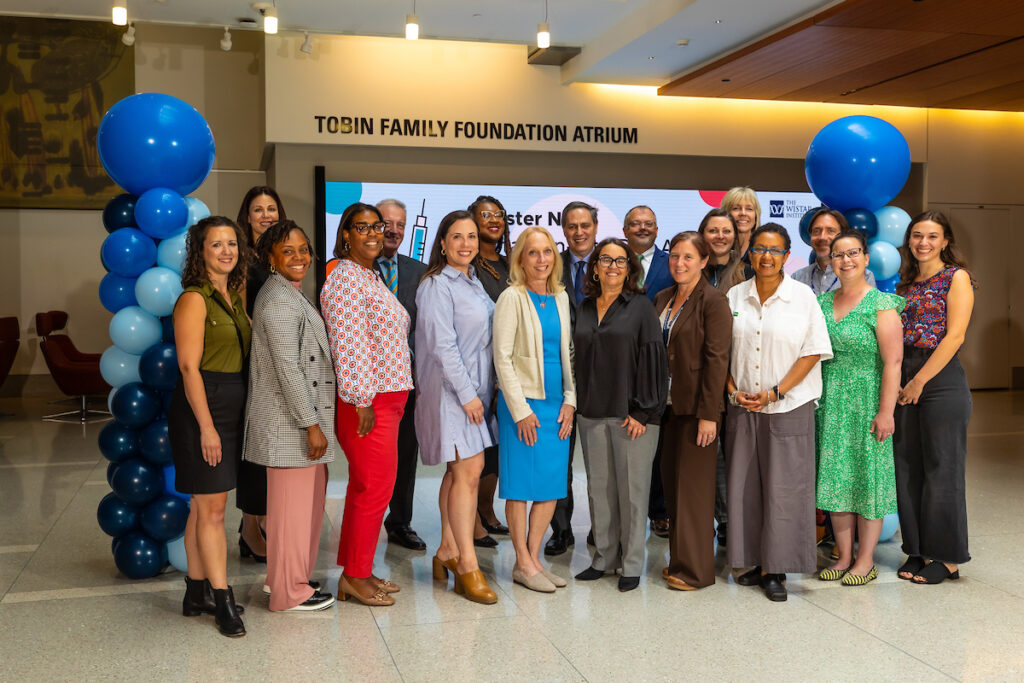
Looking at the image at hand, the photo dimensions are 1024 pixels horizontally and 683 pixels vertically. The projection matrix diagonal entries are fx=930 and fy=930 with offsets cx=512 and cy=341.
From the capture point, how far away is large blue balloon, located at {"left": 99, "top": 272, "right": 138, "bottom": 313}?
4332 millimetres

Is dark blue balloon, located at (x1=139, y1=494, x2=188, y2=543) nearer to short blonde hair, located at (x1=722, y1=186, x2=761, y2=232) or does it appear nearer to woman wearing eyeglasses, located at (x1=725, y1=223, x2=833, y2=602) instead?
woman wearing eyeglasses, located at (x1=725, y1=223, x2=833, y2=602)

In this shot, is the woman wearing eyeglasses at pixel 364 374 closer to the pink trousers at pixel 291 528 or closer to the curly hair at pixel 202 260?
the pink trousers at pixel 291 528

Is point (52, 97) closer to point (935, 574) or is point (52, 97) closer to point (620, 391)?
point (620, 391)

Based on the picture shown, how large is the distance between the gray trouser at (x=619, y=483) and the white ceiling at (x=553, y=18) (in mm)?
4340

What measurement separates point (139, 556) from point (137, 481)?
406 mm

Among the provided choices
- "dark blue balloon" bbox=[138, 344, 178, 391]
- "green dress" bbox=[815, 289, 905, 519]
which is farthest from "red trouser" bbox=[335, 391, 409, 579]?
"green dress" bbox=[815, 289, 905, 519]

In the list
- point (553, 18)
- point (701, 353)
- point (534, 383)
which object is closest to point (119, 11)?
point (553, 18)

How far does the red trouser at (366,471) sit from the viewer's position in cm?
387

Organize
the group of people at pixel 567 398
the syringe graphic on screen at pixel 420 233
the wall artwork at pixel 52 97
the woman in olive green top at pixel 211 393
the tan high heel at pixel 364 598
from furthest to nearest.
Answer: the wall artwork at pixel 52 97 → the syringe graphic on screen at pixel 420 233 → the tan high heel at pixel 364 598 → the group of people at pixel 567 398 → the woman in olive green top at pixel 211 393

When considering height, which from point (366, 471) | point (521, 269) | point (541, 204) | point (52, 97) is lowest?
point (366, 471)

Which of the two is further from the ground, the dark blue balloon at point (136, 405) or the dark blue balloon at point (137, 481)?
the dark blue balloon at point (136, 405)

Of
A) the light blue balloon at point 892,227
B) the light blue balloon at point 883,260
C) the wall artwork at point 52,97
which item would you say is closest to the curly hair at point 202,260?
the light blue balloon at point 883,260

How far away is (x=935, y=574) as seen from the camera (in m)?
4.38

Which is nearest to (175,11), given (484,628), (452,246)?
(452,246)
